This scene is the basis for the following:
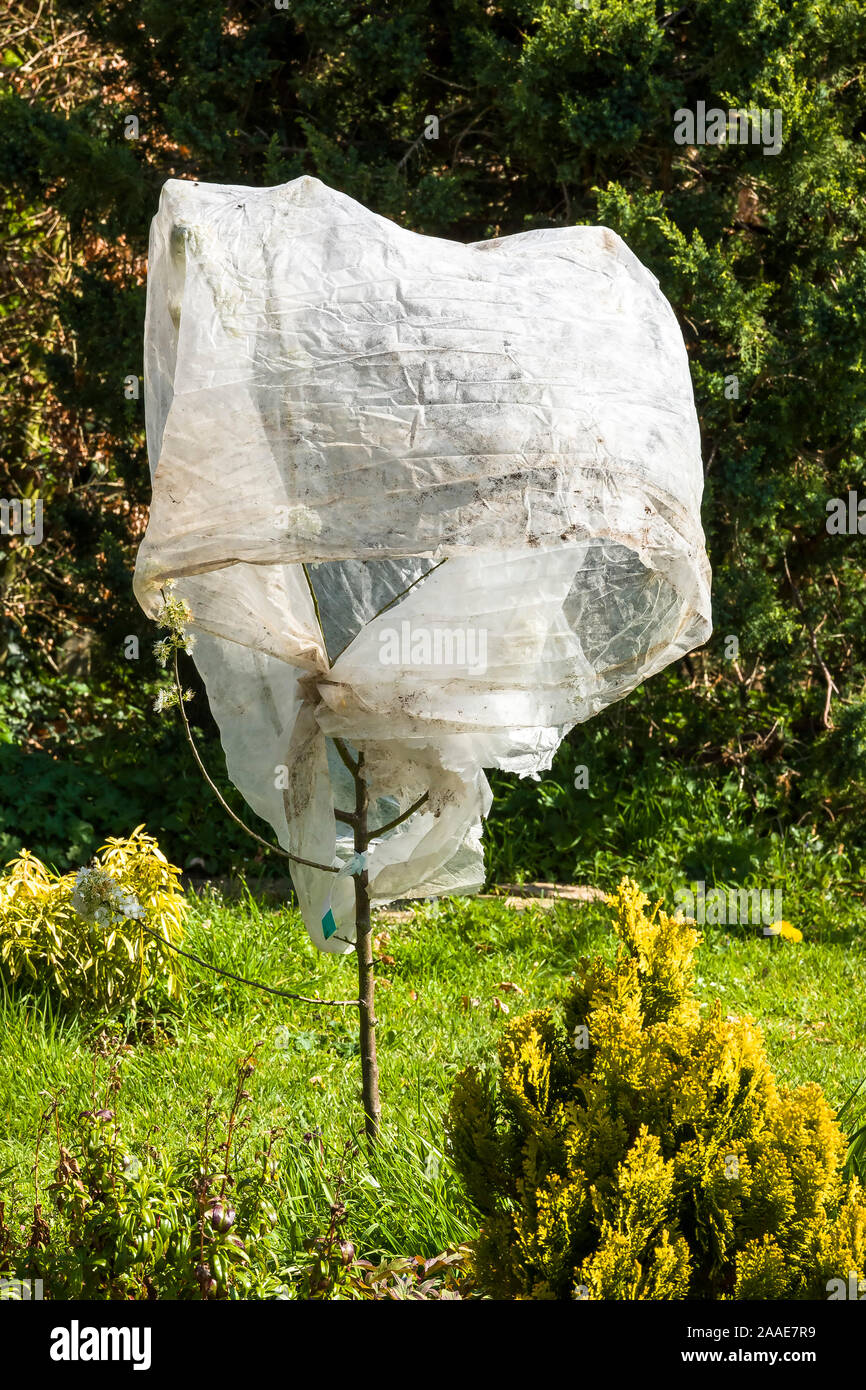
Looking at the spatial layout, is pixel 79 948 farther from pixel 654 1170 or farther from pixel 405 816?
pixel 654 1170

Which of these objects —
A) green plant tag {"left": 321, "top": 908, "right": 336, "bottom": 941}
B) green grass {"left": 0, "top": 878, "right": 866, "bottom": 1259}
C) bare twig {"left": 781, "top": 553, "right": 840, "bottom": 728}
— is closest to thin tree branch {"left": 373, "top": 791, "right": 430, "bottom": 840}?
green plant tag {"left": 321, "top": 908, "right": 336, "bottom": 941}

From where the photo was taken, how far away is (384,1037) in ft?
14.8

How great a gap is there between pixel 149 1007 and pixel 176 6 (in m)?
4.77

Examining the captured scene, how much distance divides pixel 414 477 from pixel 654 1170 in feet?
4.29

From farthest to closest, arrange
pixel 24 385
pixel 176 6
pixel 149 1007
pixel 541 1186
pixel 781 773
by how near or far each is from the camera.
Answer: pixel 24 385 < pixel 781 773 < pixel 176 6 < pixel 149 1007 < pixel 541 1186

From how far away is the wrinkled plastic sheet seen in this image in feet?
7.48

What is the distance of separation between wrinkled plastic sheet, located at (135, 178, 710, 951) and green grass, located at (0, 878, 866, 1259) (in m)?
0.88

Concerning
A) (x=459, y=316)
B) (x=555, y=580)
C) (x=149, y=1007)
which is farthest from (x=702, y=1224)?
(x=149, y=1007)

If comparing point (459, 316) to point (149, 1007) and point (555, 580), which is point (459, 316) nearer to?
point (555, 580)

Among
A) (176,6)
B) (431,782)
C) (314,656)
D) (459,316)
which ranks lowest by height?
(431,782)

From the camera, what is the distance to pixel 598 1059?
2.38 meters

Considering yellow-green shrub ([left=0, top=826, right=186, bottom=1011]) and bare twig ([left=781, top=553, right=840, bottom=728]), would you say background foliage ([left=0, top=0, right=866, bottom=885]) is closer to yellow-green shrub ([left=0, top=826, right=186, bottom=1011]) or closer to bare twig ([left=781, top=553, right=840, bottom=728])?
bare twig ([left=781, top=553, right=840, bottom=728])

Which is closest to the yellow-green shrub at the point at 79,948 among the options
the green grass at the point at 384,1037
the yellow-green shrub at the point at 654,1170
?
the green grass at the point at 384,1037

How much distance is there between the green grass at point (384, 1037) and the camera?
3043 mm
